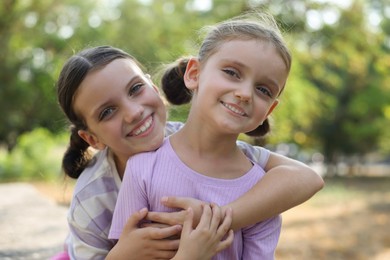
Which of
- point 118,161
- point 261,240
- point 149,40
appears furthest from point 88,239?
point 149,40

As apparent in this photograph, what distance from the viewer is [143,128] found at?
1.94 m

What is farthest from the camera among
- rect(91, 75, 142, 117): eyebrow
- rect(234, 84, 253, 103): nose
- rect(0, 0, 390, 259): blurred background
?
rect(0, 0, 390, 259): blurred background

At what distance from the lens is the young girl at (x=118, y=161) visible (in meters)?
1.72

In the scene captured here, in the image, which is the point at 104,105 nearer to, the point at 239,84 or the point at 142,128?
the point at 142,128

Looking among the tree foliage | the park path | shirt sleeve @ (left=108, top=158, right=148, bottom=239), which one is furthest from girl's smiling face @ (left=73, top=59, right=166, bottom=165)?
the tree foliage

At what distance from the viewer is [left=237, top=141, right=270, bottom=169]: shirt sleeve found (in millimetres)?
2029

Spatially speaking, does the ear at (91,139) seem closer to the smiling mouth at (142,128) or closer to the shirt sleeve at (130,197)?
the smiling mouth at (142,128)

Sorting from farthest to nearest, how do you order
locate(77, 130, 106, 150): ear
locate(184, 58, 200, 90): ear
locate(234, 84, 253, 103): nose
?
locate(77, 130, 106, 150): ear < locate(184, 58, 200, 90): ear < locate(234, 84, 253, 103): nose

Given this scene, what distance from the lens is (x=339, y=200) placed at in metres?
18.4

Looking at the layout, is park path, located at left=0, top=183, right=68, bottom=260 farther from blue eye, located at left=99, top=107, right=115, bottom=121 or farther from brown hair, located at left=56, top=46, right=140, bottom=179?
blue eye, located at left=99, top=107, right=115, bottom=121

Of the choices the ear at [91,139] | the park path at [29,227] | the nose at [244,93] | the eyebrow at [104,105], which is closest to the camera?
the nose at [244,93]

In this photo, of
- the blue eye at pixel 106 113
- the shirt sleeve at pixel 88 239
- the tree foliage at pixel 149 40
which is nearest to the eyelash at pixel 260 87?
the blue eye at pixel 106 113

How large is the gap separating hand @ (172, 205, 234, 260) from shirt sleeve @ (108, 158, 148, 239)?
0.19m

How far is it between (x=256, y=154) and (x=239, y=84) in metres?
0.48
